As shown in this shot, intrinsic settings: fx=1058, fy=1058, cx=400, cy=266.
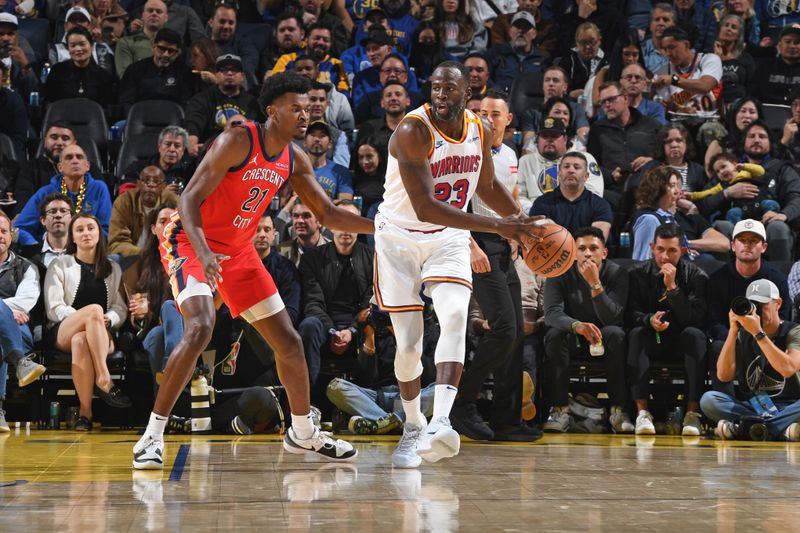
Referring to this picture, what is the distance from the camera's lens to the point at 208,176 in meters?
4.99

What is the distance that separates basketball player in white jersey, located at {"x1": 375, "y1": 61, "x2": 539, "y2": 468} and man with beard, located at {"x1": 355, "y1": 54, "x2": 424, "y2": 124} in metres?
5.41

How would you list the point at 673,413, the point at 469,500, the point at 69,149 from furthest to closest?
the point at 69,149, the point at 673,413, the point at 469,500

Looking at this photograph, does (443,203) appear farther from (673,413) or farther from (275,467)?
(673,413)

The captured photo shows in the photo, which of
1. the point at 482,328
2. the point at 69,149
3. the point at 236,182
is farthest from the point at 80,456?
the point at 69,149

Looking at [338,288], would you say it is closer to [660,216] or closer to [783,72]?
[660,216]

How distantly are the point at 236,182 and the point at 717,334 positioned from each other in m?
4.26

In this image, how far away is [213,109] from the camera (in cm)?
1040

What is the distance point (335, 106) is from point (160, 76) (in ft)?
6.06

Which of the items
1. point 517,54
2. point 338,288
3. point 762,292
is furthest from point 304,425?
point 517,54

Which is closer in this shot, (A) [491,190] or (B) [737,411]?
(A) [491,190]

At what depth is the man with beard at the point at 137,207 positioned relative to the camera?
28.9ft

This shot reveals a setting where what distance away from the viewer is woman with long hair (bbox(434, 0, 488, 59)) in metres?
12.3

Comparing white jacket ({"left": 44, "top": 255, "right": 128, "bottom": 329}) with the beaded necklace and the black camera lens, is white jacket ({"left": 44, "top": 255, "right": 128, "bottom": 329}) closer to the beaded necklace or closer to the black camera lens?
the beaded necklace

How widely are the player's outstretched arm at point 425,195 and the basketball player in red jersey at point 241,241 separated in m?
0.44
